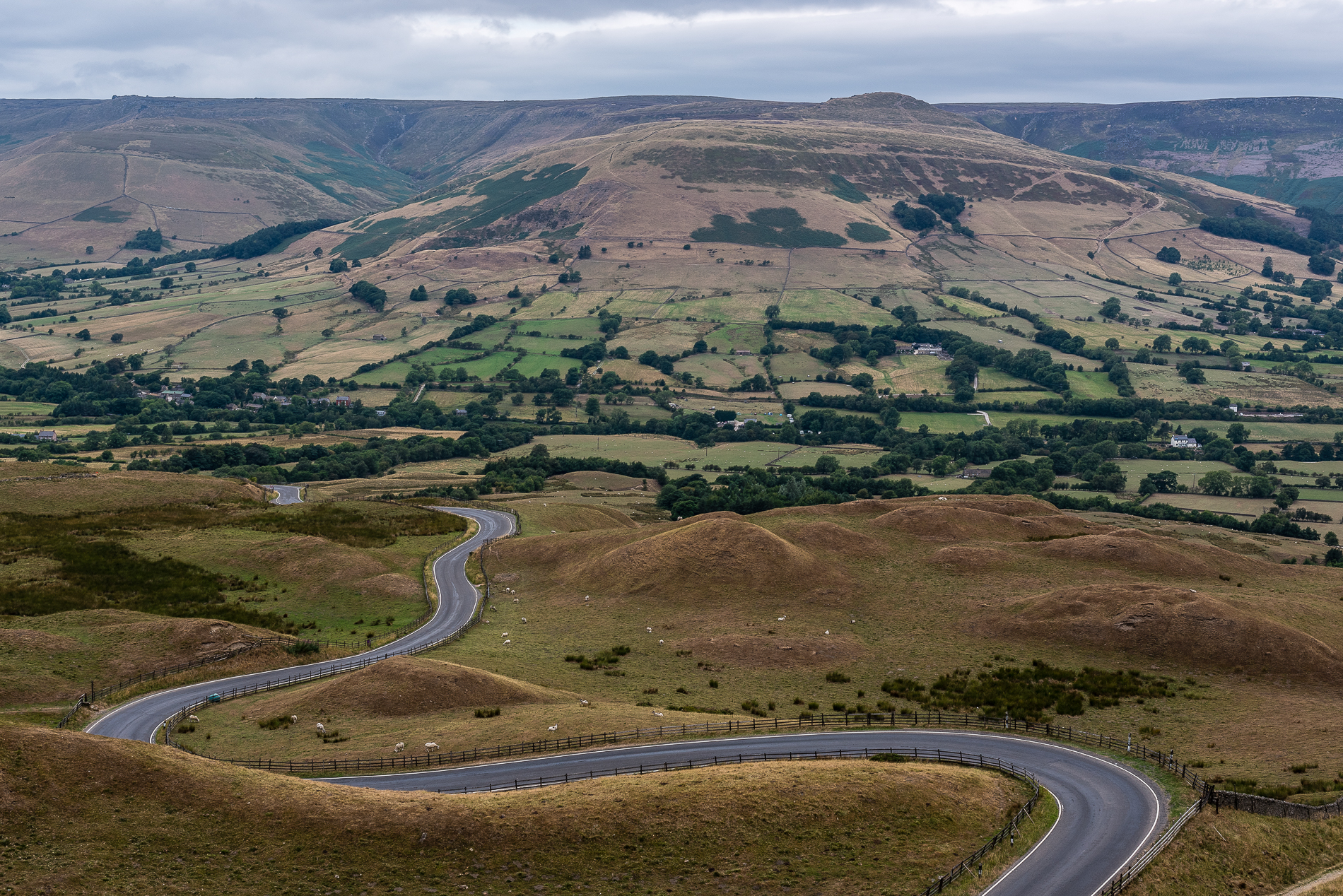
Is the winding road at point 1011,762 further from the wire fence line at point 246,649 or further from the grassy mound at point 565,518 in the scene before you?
the grassy mound at point 565,518

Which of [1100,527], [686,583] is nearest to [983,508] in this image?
[1100,527]

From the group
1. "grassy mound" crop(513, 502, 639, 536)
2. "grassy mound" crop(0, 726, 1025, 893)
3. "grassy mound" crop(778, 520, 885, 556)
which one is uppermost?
"grassy mound" crop(0, 726, 1025, 893)

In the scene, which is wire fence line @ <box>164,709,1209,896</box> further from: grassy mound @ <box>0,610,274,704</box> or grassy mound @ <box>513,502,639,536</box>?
grassy mound @ <box>513,502,639,536</box>

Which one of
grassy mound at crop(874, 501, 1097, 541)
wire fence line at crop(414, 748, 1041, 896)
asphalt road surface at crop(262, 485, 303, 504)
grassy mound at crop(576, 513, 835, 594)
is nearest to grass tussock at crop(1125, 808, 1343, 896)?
wire fence line at crop(414, 748, 1041, 896)

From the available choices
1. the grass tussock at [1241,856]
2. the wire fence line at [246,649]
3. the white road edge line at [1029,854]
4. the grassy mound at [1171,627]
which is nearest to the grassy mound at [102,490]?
the wire fence line at [246,649]

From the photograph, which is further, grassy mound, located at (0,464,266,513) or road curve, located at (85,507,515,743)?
grassy mound, located at (0,464,266,513)

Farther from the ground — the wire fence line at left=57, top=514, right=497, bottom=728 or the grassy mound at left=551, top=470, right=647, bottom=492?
the wire fence line at left=57, top=514, right=497, bottom=728

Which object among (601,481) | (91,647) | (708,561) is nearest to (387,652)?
(91,647)

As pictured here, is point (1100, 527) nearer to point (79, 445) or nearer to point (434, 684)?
point (434, 684)
